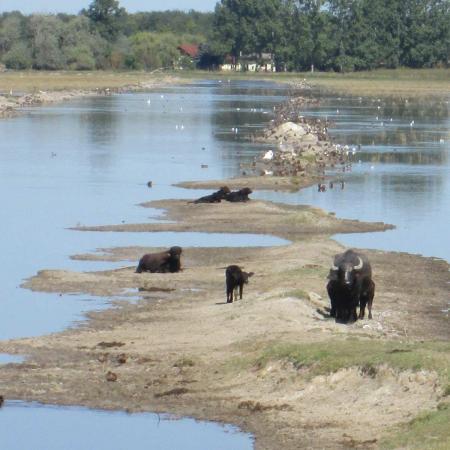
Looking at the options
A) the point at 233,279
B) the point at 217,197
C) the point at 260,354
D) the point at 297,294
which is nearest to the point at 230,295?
the point at 233,279

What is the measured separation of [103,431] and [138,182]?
105 feet

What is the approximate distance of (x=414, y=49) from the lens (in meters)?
186

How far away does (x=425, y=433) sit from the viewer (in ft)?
47.5

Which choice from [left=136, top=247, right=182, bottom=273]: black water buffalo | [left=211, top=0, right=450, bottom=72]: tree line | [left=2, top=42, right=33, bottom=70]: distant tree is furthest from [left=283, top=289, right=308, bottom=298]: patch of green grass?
[left=211, top=0, right=450, bottom=72]: tree line

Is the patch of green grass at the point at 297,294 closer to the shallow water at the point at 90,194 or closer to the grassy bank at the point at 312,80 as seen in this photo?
the shallow water at the point at 90,194

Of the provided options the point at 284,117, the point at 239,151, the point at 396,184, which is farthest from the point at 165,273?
the point at 284,117

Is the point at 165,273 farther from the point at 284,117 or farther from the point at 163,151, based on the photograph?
the point at 284,117

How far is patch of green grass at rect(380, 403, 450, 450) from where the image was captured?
46.0 feet

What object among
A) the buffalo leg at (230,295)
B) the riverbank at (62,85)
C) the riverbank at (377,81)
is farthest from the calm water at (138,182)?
the riverbank at (377,81)

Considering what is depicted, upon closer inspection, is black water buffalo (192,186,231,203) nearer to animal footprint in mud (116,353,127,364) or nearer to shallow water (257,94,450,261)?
shallow water (257,94,450,261)

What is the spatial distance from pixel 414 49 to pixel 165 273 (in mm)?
161824

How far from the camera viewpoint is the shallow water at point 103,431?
1574 cm

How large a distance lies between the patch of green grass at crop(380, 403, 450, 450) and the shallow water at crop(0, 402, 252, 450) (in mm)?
1623

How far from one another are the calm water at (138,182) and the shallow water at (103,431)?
3cm
